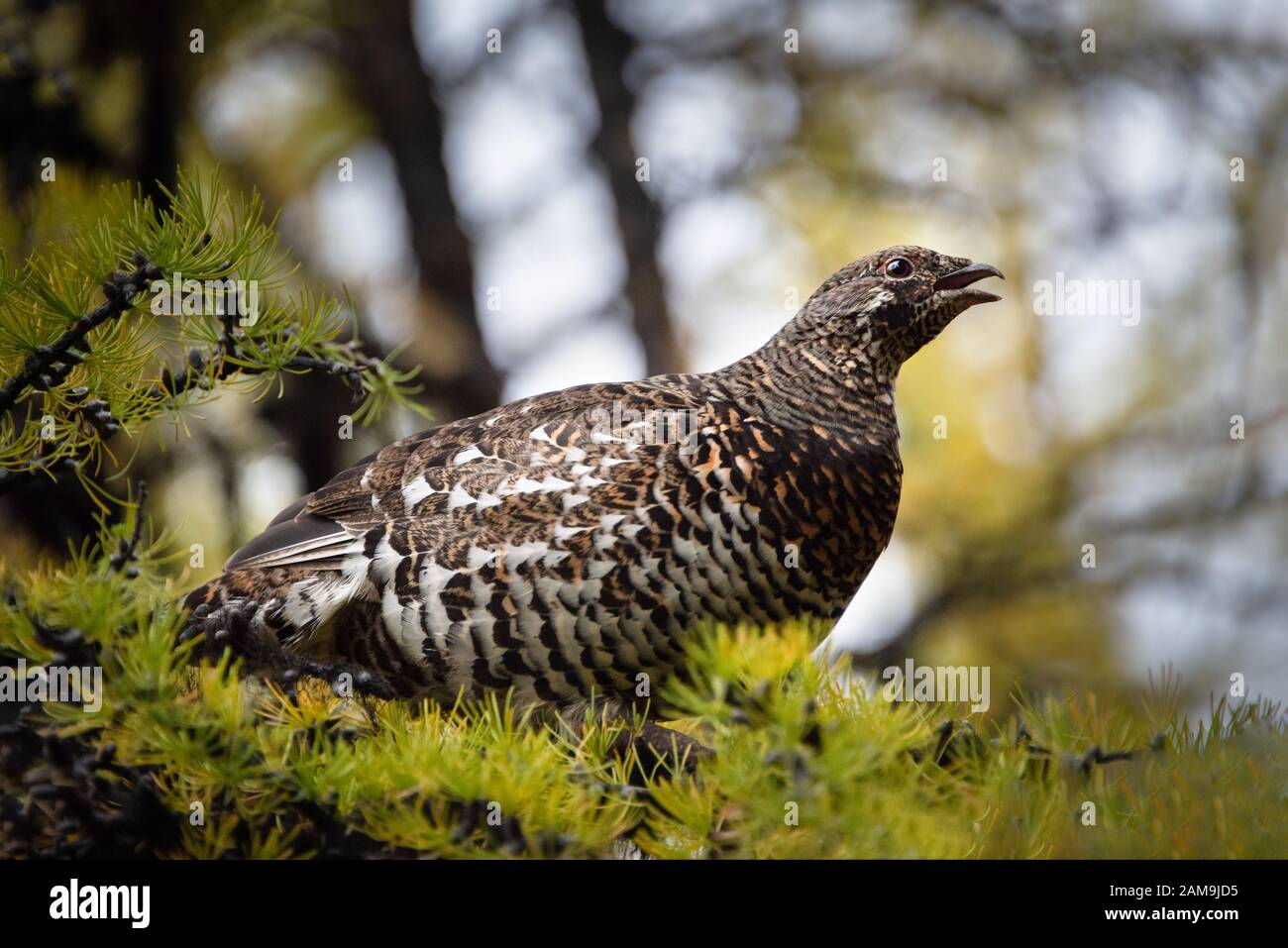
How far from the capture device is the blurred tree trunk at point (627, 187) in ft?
12.0

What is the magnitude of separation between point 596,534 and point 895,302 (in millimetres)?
673

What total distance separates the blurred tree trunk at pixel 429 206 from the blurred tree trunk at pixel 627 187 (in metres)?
0.52

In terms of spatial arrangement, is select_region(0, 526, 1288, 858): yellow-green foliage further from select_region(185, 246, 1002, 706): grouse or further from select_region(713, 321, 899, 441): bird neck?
select_region(713, 321, 899, 441): bird neck

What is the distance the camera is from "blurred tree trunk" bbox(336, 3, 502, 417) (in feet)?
11.2

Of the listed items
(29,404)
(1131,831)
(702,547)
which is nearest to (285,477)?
(29,404)

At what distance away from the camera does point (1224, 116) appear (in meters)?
3.63

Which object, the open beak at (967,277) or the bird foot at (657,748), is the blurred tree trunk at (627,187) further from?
the bird foot at (657,748)

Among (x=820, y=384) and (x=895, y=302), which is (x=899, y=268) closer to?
(x=895, y=302)

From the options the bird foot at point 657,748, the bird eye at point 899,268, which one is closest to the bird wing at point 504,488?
the bird foot at point 657,748

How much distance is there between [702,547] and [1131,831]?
0.71 meters

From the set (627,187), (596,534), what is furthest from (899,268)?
(627,187)

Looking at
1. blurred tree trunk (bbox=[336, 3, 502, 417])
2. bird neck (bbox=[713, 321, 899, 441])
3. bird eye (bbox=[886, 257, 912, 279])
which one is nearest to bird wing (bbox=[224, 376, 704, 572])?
bird neck (bbox=[713, 321, 899, 441])

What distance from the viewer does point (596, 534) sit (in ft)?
5.98
